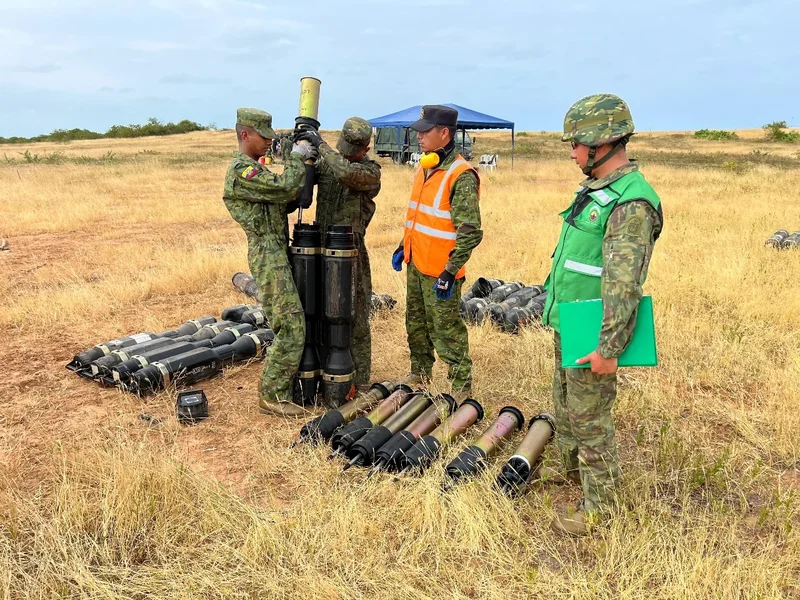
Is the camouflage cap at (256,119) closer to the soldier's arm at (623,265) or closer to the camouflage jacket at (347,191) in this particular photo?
the camouflage jacket at (347,191)

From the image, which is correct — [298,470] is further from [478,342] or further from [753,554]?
[478,342]

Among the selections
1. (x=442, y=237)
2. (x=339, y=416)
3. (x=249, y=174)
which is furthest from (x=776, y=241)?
(x=249, y=174)

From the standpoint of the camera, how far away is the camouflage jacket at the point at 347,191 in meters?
4.66

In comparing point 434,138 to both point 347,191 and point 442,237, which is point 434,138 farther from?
point 347,191

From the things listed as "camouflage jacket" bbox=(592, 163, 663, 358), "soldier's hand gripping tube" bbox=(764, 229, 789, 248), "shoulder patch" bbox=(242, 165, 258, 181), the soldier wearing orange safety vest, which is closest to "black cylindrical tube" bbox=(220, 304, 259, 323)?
the soldier wearing orange safety vest

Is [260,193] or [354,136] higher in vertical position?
[354,136]

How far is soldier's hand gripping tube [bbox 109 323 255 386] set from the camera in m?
5.30

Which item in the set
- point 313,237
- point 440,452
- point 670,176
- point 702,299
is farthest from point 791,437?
point 670,176

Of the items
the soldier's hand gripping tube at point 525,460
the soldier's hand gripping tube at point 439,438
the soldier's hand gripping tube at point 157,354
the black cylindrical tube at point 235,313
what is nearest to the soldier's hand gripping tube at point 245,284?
the black cylindrical tube at point 235,313

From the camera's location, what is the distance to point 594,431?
321cm

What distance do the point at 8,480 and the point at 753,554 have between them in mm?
4566

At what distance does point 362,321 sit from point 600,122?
9.57ft

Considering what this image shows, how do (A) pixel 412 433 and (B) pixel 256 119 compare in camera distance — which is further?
(B) pixel 256 119

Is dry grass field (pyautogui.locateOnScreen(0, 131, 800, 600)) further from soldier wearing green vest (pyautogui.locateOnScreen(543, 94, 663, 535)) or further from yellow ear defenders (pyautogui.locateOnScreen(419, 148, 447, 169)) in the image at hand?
yellow ear defenders (pyautogui.locateOnScreen(419, 148, 447, 169))
